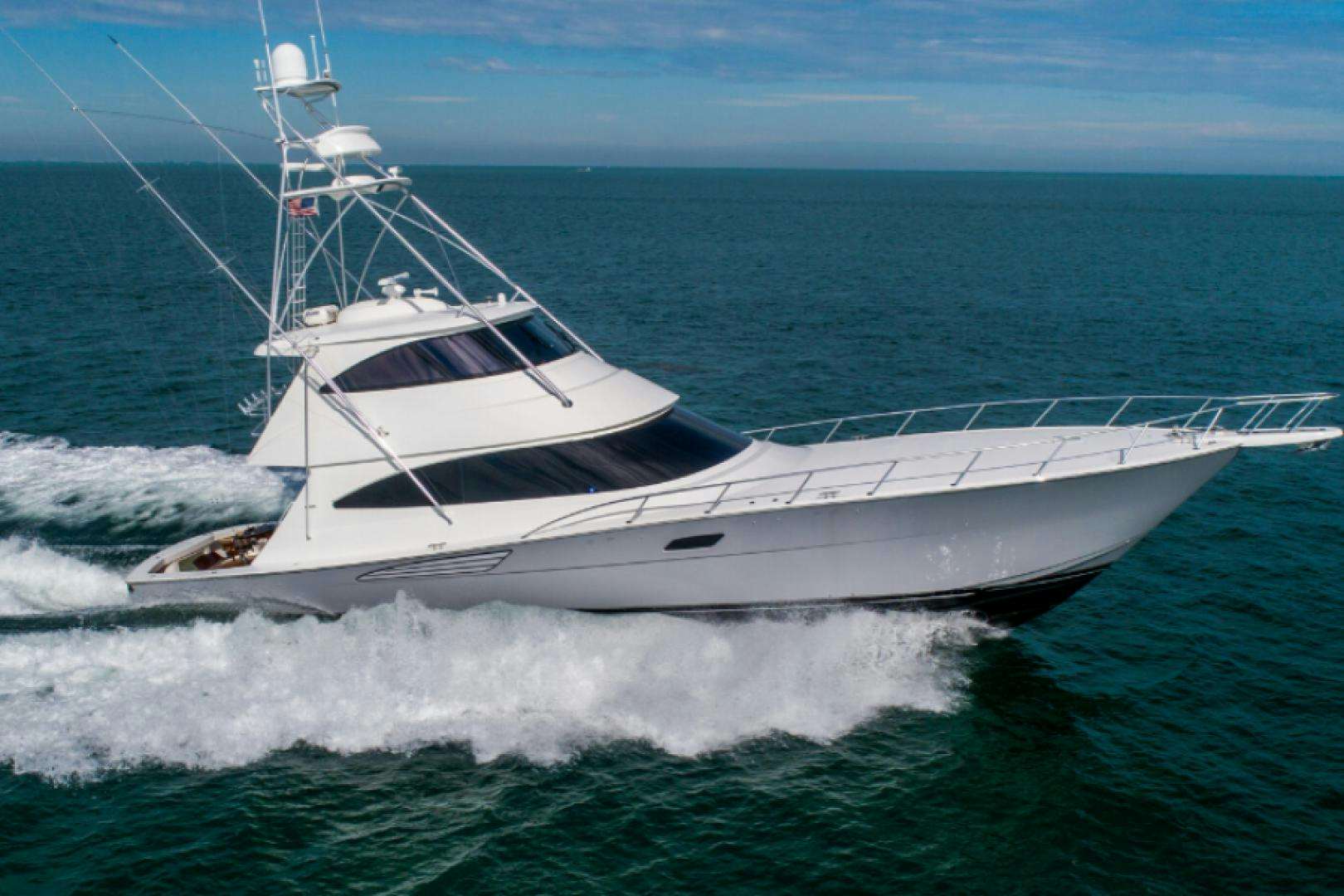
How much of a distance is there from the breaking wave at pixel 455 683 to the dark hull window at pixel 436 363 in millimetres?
2887

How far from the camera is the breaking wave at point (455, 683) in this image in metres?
10.9

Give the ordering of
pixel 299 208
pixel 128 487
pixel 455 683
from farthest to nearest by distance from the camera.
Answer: pixel 128 487 < pixel 299 208 < pixel 455 683

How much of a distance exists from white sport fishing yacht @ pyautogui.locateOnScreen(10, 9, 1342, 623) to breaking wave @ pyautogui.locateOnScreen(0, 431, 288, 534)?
12.2 feet

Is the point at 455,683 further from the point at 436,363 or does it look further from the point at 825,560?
the point at 825,560

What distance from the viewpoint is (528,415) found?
12828 mm

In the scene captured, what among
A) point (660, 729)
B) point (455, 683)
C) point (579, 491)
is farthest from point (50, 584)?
point (660, 729)

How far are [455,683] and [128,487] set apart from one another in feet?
33.1

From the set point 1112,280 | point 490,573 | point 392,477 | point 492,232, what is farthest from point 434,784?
point 492,232

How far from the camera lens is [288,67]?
1273cm

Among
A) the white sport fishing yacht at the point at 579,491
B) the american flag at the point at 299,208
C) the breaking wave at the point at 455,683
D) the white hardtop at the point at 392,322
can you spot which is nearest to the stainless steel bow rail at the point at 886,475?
the white sport fishing yacht at the point at 579,491

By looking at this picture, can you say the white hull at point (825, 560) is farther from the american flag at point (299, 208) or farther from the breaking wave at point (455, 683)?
the american flag at point (299, 208)

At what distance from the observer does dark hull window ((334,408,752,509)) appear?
12.5 meters

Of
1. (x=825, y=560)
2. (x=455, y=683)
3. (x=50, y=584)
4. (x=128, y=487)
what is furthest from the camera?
(x=128, y=487)

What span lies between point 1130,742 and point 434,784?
7684 mm
